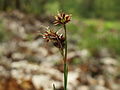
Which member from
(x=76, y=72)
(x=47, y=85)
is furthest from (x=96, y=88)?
(x=47, y=85)

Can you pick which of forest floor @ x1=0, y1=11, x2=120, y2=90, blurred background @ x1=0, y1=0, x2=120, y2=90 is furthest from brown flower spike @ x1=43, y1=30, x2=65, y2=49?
forest floor @ x1=0, y1=11, x2=120, y2=90

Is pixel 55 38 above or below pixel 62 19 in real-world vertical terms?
below

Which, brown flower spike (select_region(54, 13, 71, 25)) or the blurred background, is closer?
brown flower spike (select_region(54, 13, 71, 25))

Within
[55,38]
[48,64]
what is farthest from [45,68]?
[55,38]

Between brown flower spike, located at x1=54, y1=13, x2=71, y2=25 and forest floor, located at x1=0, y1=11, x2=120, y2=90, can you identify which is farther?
forest floor, located at x1=0, y1=11, x2=120, y2=90

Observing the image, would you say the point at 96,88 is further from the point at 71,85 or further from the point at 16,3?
the point at 16,3

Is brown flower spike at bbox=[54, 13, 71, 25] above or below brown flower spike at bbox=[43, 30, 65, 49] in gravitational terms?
above

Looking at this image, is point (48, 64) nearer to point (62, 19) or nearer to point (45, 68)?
point (45, 68)

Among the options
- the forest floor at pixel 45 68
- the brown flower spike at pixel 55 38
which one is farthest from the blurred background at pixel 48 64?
the brown flower spike at pixel 55 38

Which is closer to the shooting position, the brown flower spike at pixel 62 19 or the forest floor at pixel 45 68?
the brown flower spike at pixel 62 19

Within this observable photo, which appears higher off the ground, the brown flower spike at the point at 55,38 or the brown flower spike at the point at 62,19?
the brown flower spike at the point at 62,19

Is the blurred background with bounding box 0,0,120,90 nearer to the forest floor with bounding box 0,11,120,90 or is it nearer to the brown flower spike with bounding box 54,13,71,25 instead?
the forest floor with bounding box 0,11,120,90

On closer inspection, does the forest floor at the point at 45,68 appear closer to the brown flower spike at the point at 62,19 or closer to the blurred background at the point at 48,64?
the blurred background at the point at 48,64
